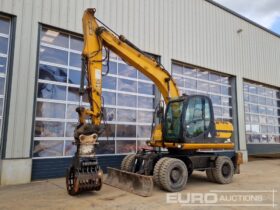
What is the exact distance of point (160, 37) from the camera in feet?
36.5

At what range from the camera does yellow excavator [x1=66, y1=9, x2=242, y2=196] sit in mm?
5785

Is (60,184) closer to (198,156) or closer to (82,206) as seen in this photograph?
(82,206)

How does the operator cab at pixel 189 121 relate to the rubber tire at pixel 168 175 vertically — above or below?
above

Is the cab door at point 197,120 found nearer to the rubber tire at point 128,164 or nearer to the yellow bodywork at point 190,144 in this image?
the yellow bodywork at point 190,144

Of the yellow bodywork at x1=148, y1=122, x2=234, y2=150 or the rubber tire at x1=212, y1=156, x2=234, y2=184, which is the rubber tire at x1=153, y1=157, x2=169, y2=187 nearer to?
the yellow bodywork at x1=148, y1=122, x2=234, y2=150

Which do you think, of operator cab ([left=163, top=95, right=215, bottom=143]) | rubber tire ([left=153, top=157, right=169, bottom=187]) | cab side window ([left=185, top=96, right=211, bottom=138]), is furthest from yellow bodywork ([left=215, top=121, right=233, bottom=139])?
rubber tire ([left=153, top=157, right=169, bottom=187])

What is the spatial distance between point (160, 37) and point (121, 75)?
2.45 meters

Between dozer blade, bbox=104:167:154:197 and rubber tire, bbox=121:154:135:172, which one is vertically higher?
rubber tire, bbox=121:154:135:172

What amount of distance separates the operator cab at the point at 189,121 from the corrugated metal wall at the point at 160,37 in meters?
3.92

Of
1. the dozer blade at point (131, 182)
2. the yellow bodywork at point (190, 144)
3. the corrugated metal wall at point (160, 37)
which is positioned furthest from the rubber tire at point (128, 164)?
the corrugated metal wall at point (160, 37)

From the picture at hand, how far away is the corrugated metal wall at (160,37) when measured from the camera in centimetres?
759

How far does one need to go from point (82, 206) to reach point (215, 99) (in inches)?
387

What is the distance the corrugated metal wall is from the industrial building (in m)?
0.03

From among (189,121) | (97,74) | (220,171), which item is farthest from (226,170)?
(97,74)
